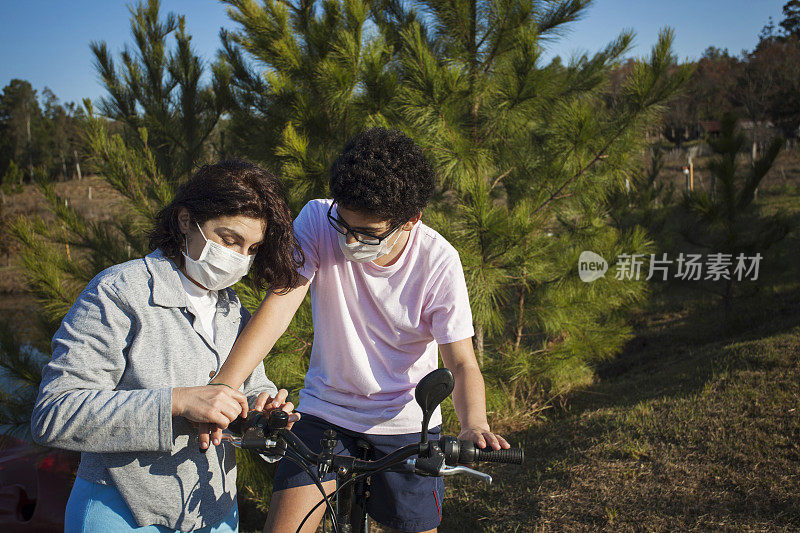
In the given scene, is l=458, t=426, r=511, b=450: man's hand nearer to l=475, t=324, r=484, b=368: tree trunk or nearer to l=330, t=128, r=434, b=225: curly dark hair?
l=330, t=128, r=434, b=225: curly dark hair

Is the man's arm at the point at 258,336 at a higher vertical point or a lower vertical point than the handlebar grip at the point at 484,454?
higher

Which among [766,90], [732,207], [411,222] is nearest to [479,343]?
[411,222]

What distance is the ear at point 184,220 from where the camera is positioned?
151 centimetres

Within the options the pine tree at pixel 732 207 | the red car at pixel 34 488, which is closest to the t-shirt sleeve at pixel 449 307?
the red car at pixel 34 488

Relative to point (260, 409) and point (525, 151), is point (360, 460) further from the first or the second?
point (525, 151)

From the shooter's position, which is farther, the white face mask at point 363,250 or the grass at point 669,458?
the grass at point 669,458

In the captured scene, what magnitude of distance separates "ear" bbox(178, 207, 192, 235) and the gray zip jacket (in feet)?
0.28

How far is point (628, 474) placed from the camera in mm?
3584

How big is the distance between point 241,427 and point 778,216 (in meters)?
8.76

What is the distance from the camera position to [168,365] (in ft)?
4.59

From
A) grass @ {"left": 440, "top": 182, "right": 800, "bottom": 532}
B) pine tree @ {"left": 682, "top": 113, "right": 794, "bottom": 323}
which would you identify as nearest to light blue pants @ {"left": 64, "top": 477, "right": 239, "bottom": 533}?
grass @ {"left": 440, "top": 182, "right": 800, "bottom": 532}

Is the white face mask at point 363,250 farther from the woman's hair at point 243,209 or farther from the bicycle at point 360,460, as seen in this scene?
the bicycle at point 360,460

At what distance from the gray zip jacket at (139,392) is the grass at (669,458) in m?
2.34

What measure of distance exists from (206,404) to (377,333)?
0.63 metres
